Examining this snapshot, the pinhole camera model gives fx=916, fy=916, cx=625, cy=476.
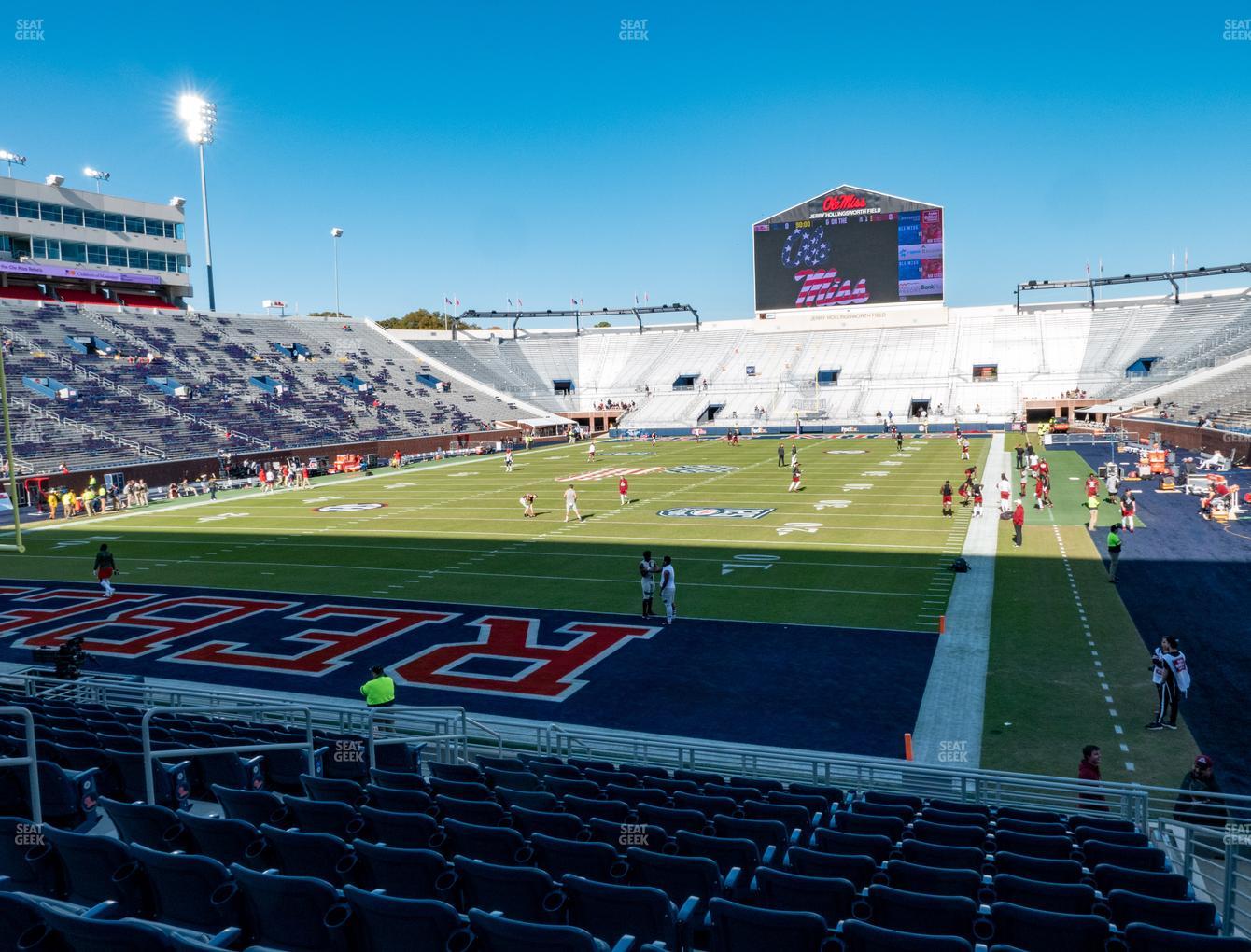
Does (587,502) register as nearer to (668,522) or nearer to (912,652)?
(668,522)

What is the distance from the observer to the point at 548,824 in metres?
6.32

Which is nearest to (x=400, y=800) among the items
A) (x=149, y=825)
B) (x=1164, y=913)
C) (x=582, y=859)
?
(x=149, y=825)

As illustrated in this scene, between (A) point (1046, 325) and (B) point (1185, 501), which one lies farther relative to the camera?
(A) point (1046, 325)

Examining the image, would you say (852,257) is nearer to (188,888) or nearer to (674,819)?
(674,819)

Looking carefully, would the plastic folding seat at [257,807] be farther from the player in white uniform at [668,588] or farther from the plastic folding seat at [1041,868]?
the player in white uniform at [668,588]

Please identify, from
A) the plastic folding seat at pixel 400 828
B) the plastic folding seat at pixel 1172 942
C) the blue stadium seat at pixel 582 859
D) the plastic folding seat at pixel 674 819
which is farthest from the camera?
the plastic folding seat at pixel 674 819

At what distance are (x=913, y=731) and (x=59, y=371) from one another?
55568 millimetres

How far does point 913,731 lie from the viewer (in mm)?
12539

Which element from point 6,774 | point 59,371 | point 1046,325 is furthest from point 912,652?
point 1046,325

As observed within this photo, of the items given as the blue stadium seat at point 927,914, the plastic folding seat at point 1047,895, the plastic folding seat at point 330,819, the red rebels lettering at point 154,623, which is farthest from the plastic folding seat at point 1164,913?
the red rebels lettering at point 154,623

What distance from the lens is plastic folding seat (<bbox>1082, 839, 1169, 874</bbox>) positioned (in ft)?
21.0

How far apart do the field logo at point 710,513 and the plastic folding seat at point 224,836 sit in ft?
87.6

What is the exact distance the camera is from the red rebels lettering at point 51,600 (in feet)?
66.7

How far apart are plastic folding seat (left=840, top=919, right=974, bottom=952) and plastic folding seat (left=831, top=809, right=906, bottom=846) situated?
2.90 meters
